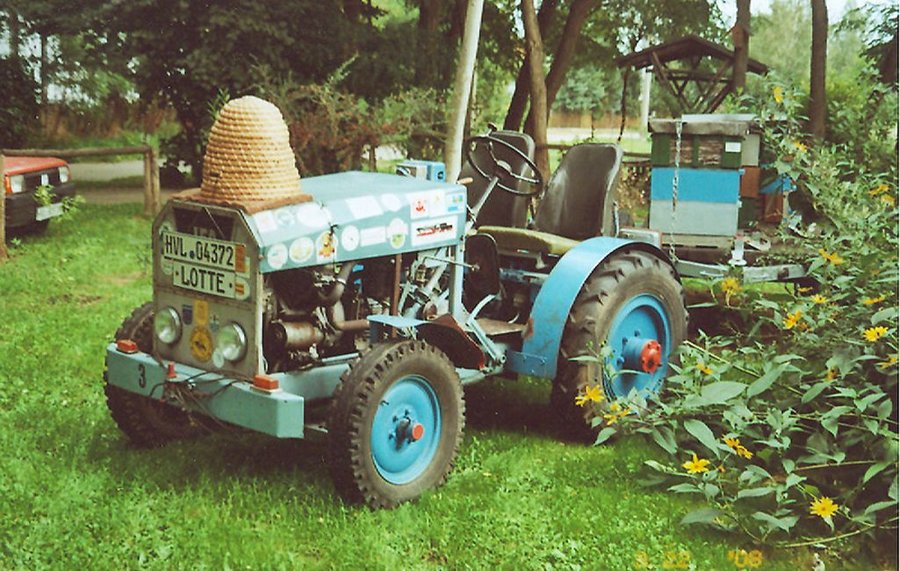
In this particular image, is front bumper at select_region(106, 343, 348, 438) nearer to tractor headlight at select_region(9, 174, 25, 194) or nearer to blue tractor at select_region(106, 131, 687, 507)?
blue tractor at select_region(106, 131, 687, 507)

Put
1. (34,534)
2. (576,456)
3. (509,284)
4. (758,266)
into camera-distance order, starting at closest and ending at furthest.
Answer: (34,534), (576,456), (509,284), (758,266)

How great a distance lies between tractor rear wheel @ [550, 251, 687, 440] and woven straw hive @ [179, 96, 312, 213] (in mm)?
1564

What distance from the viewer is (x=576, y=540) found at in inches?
161

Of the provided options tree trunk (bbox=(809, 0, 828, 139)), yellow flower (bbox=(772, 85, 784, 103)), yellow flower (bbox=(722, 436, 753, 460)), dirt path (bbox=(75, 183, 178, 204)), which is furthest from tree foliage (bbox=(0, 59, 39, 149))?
yellow flower (bbox=(722, 436, 753, 460))

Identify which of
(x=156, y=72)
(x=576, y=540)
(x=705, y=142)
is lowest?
(x=576, y=540)

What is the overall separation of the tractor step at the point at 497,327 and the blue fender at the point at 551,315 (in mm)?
109

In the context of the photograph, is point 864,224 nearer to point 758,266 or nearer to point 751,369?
point 751,369

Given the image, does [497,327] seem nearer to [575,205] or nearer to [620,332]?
[620,332]

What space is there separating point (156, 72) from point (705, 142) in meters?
8.77

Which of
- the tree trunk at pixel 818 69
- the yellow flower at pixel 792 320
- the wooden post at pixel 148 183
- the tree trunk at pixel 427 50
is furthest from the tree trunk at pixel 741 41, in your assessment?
the yellow flower at pixel 792 320

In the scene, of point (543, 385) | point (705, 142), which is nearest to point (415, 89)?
point (705, 142)

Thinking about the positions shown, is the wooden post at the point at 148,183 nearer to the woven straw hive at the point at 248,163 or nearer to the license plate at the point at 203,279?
the license plate at the point at 203,279

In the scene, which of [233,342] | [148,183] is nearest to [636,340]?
[233,342]

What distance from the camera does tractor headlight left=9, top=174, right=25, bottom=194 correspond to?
411 inches
